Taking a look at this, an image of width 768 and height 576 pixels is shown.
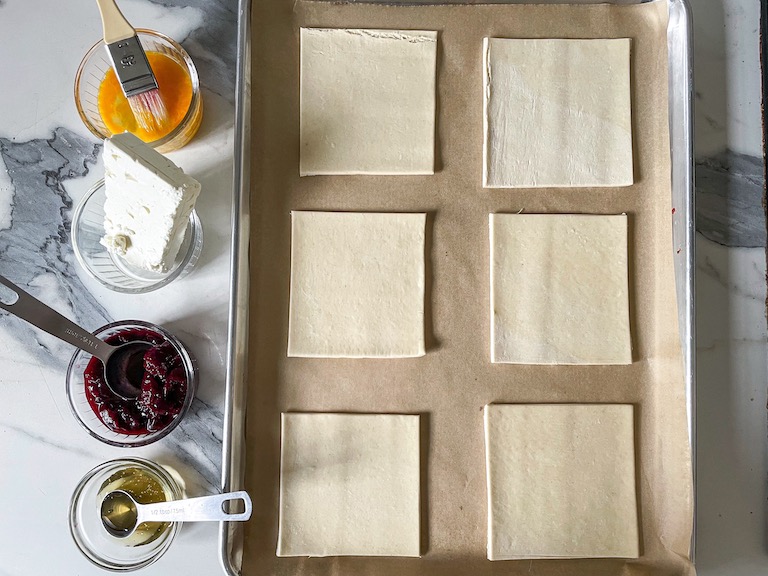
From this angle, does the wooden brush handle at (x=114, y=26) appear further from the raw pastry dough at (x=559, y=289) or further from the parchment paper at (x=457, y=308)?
the raw pastry dough at (x=559, y=289)

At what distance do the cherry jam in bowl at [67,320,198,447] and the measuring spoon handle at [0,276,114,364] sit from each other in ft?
0.09

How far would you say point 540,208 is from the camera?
1081 mm

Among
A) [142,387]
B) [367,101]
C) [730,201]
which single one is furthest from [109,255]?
[730,201]

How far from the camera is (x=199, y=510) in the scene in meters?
0.95

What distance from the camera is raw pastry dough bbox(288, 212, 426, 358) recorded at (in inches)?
41.1

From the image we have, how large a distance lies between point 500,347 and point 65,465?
2.44 ft

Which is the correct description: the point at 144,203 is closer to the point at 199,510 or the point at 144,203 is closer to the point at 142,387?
the point at 142,387

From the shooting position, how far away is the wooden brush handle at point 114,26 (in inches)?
37.7

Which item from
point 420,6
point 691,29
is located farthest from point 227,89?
point 691,29

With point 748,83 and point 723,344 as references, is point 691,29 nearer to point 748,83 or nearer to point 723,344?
point 748,83

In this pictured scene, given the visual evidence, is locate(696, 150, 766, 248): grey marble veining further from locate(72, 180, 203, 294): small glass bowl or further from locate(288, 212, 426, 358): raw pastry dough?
locate(72, 180, 203, 294): small glass bowl

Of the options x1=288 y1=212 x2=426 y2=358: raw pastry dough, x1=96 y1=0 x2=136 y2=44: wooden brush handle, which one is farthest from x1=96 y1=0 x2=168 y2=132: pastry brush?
x1=288 y1=212 x2=426 y2=358: raw pastry dough

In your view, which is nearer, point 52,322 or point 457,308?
point 52,322

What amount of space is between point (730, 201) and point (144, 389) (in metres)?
1.02
